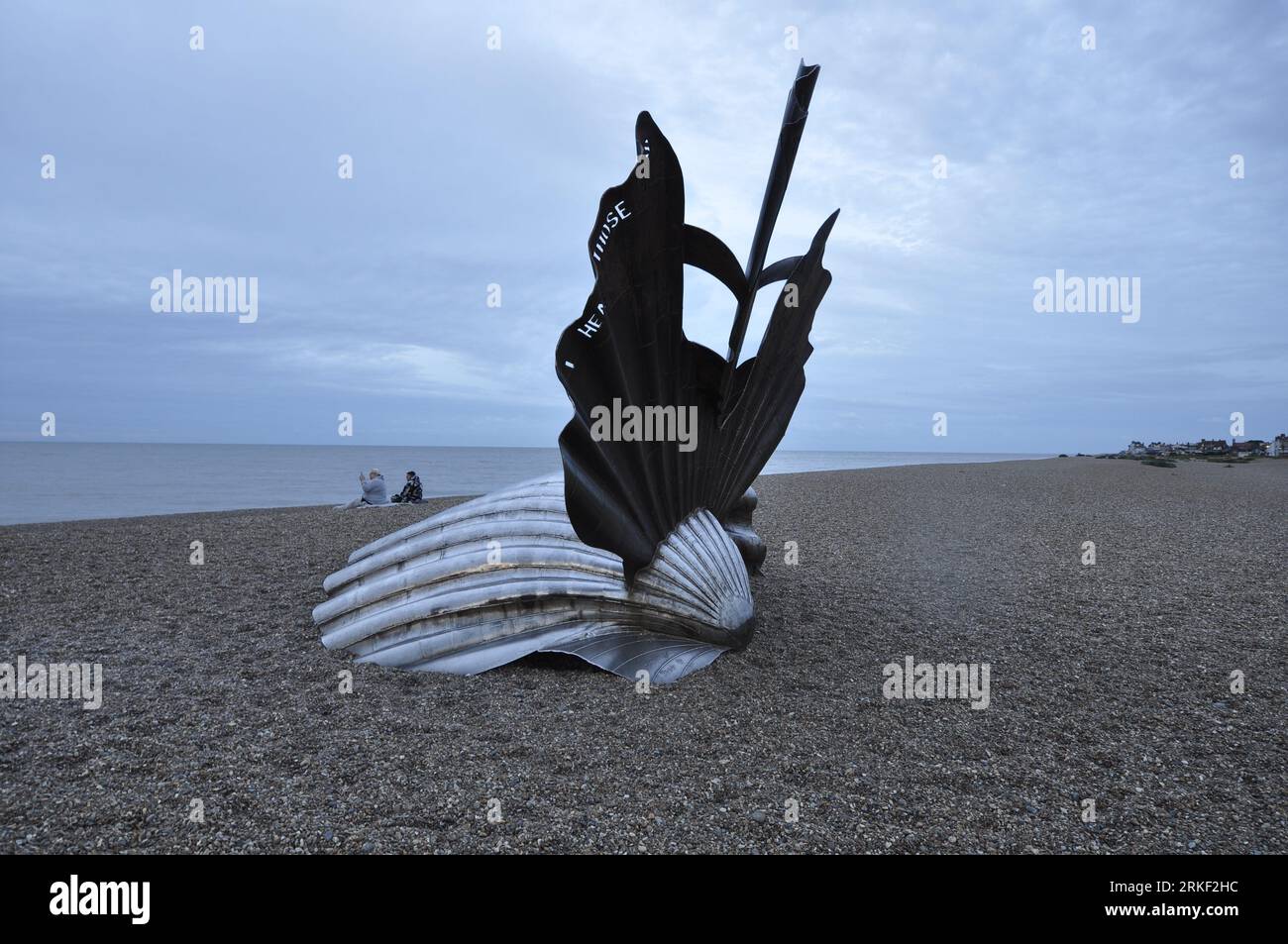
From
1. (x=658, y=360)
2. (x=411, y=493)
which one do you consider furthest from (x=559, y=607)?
(x=411, y=493)

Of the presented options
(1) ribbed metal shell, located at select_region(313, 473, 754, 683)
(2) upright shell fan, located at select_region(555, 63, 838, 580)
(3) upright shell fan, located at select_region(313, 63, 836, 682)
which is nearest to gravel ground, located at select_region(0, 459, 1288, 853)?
(1) ribbed metal shell, located at select_region(313, 473, 754, 683)

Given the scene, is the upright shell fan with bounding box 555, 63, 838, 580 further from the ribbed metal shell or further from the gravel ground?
the gravel ground

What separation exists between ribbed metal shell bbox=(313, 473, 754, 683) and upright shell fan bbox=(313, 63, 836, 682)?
13 mm

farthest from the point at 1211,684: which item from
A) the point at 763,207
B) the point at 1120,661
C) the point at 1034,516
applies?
the point at 1034,516

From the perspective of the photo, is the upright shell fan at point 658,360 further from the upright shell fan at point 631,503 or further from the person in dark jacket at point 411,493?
the person in dark jacket at point 411,493

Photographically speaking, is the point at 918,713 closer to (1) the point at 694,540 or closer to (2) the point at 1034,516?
(1) the point at 694,540

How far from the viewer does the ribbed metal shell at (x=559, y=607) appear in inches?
194

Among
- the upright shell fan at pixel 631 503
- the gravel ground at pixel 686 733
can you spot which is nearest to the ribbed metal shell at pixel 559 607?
the upright shell fan at pixel 631 503

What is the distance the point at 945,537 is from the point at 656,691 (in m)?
8.17

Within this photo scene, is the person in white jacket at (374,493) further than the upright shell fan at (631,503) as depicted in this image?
Yes

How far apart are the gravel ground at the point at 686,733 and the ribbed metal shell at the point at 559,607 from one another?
17 cm

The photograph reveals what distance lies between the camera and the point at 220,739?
12.2ft

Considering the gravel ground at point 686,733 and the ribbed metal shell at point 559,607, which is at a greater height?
the ribbed metal shell at point 559,607

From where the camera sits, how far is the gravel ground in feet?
9.96
